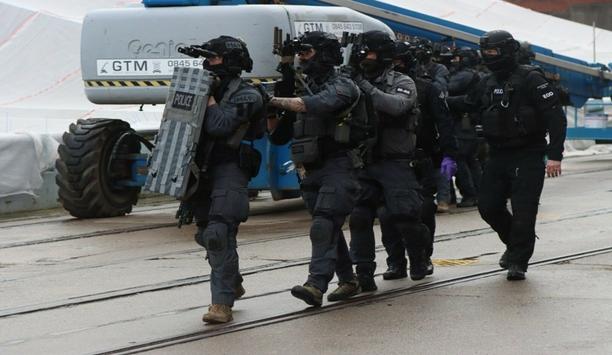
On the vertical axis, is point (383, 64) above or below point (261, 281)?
above

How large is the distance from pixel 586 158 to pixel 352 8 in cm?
1096

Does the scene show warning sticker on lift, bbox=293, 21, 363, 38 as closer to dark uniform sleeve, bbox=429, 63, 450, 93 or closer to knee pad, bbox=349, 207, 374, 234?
dark uniform sleeve, bbox=429, 63, 450, 93

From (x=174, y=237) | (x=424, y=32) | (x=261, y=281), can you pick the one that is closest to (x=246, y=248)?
(x=174, y=237)

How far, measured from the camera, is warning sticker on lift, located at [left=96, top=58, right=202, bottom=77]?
15.1 meters

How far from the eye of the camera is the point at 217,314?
8547mm

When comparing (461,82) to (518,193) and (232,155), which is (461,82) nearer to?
(518,193)

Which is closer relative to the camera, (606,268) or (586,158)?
(606,268)

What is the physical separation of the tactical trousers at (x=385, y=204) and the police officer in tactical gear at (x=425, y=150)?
212 mm

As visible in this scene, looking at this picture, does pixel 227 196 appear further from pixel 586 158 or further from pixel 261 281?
pixel 586 158

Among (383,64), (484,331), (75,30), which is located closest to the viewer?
(484,331)

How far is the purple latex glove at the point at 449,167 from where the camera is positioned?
16.4m

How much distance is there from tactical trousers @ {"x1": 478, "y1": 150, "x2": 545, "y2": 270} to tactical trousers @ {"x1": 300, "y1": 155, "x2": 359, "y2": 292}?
139cm

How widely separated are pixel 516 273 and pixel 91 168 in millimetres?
7015

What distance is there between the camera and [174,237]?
45.8 ft
